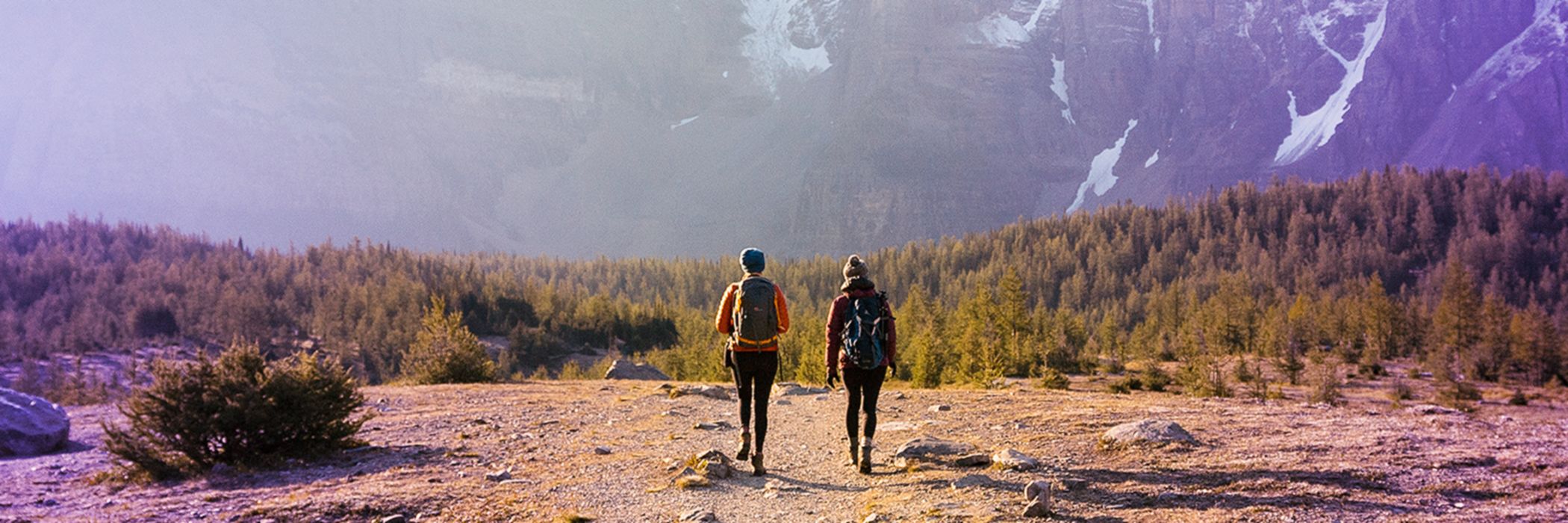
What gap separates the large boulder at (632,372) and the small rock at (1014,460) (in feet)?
111

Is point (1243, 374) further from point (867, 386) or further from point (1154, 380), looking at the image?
point (867, 386)

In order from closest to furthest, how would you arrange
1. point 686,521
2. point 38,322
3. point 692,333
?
point 686,521, point 38,322, point 692,333

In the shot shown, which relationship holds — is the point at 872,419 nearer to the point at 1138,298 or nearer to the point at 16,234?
the point at 1138,298

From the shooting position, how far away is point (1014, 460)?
1056 centimetres

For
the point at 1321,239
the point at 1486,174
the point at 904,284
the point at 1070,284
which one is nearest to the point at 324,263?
the point at 904,284

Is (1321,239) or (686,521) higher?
(1321,239)

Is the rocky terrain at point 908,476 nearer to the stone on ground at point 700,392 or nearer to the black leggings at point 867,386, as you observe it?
the black leggings at point 867,386

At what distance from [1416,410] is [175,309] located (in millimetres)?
119286

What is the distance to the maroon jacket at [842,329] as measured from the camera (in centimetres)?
1080

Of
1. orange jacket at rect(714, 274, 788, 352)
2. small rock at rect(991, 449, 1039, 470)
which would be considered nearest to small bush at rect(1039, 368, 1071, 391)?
small rock at rect(991, 449, 1039, 470)

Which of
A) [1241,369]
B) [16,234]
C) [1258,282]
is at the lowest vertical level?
[1241,369]

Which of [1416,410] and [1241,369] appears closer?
[1416,410]

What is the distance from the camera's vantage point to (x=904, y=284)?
16725 centimetres

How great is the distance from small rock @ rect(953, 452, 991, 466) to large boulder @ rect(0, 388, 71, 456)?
14899 millimetres
